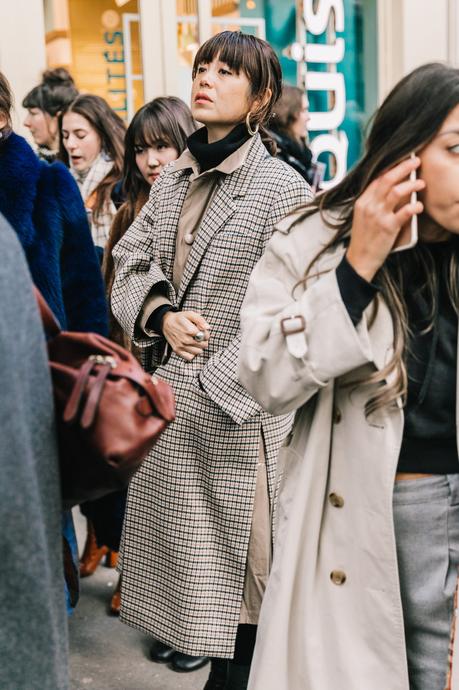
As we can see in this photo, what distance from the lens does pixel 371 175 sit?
2.12 m

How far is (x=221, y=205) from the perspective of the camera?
3094 mm

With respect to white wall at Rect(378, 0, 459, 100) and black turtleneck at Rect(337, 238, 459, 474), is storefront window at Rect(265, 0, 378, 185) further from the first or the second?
black turtleneck at Rect(337, 238, 459, 474)

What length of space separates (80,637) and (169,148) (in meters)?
2.09

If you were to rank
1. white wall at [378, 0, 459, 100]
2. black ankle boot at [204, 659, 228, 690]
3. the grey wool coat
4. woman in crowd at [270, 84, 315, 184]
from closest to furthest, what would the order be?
the grey wool coat
black ankle boot at [204, 659, 228, 690]
woman in crowd at [270, 84, 315, 184]
white wall at [378, 0, 459, 100]

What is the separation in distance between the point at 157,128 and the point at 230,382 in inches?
64.3

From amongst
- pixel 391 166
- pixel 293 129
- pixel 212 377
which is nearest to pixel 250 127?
pixel 212 377

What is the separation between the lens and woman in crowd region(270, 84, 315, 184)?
5555mm

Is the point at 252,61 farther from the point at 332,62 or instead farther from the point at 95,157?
the point at 332,62

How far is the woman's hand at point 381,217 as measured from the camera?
197cm

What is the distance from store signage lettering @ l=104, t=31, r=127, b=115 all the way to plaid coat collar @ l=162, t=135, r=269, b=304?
4356mm

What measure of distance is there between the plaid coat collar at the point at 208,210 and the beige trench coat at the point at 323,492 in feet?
2.82

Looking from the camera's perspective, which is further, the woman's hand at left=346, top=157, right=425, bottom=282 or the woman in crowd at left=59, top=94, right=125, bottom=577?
the woman in crowd at left=59, top=94, right=125, bottom=577

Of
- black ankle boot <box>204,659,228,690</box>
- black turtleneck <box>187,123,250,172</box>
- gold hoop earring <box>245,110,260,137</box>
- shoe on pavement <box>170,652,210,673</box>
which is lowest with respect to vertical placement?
shoe on pavement <box>170,652,210,673</box>

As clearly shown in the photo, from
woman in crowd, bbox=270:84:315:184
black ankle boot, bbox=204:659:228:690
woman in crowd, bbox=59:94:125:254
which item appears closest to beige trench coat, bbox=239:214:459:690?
black ankle boot, bbox=204:659:228:690
